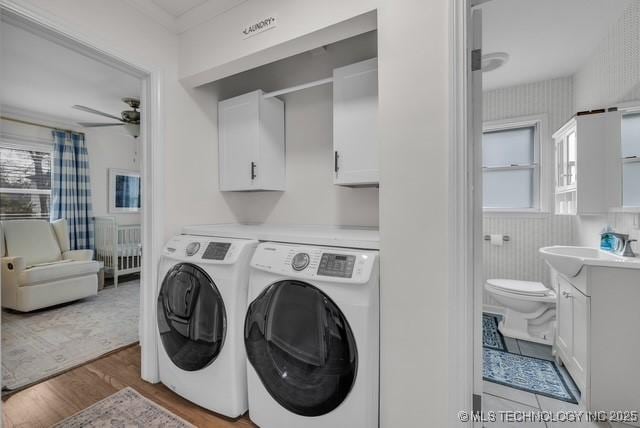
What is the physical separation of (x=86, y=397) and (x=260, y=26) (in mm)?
2496

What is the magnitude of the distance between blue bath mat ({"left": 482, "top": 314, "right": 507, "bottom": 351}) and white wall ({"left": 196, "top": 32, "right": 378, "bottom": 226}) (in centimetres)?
160

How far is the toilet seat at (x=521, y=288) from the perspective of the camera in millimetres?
2357

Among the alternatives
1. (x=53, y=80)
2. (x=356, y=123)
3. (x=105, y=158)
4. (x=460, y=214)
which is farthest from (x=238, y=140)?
(x=105, y=158)

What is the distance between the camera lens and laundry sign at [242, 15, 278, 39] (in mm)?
1570

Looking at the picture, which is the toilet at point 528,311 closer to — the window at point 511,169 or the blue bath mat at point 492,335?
the blue bath mat at point 492,335

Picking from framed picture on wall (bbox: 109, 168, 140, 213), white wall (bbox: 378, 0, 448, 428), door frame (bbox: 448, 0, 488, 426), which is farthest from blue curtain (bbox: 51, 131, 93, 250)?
door frame (bbox: 448, 0, 488, 426)

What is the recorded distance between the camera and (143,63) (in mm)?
1777

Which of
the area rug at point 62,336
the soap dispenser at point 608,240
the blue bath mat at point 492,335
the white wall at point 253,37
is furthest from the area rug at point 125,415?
the soap dispenser at point 608,240

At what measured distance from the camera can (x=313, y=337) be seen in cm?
126

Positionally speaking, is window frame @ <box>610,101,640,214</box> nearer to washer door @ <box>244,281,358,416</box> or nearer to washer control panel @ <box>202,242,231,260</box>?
washer door @ <box>244,281,358,416</box>

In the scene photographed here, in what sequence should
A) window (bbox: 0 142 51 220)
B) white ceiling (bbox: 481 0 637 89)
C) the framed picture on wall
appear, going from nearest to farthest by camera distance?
1. white ceiling (bbox: 481 0 637 89)
2. window (bbox: 0 142 51 220)
3. the framed picture on wall

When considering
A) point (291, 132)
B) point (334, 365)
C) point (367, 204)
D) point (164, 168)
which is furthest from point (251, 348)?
point (291, 132)

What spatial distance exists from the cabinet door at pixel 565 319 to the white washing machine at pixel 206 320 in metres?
2.09

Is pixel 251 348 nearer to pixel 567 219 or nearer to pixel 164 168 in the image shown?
pixel 164 168
